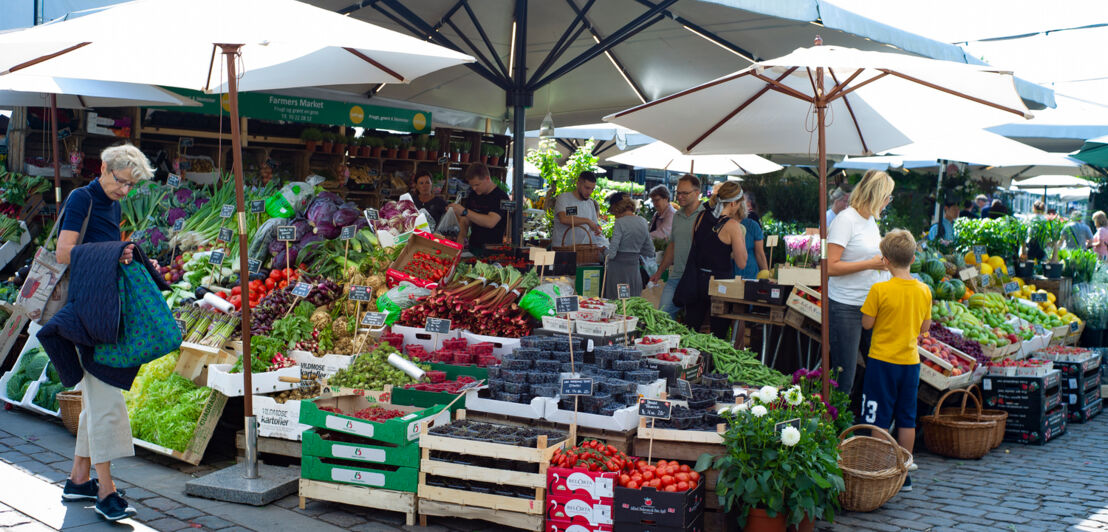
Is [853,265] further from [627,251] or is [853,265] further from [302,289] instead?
[302,289]

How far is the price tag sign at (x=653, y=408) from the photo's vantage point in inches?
166

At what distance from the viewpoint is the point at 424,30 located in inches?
326

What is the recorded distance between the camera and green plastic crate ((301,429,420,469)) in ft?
14.3

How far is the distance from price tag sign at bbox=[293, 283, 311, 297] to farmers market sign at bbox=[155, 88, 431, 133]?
165 inches

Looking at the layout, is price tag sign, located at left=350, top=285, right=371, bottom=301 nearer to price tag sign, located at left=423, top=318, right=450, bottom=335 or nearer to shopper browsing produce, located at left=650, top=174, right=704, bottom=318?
price tag sign, located at left=423, top=318, right=450, bottom=335

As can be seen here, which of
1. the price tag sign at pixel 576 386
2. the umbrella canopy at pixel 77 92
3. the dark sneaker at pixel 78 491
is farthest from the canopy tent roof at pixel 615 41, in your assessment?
the dark sneaker at pixel 78 491

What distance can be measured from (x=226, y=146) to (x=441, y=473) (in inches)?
290

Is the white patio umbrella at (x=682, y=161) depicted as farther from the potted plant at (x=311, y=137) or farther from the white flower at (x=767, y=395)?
the white flower at (x=767, y=395)

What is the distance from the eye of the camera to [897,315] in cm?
519

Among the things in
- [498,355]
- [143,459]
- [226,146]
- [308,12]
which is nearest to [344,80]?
[308,12]

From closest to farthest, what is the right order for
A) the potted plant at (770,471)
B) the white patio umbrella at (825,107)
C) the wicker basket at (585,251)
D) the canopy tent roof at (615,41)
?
the potted plant at (770,471) < the white patio umbrella at (825,107) < the canopy tent roof at (615,41) < the wicker basket at (585,251)

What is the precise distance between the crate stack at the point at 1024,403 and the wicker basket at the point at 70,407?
6.65m

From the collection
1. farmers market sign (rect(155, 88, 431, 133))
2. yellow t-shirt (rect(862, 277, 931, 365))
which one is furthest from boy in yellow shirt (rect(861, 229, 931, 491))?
farmers market sign (rect(155, 88, 431, 133))

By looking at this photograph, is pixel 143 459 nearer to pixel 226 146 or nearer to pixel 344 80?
pixel 344 80
